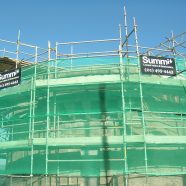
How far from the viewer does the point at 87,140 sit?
544 inches

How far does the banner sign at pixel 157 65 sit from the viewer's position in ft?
47.3

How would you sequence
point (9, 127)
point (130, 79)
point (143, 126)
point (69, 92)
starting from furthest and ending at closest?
point (9, 127) < point (69, 92) < point (130, 79) < point (143, 126)

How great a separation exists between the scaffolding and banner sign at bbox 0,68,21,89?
400 mm

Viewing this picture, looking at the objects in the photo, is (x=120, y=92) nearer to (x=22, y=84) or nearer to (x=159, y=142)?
(x=159, y=142)

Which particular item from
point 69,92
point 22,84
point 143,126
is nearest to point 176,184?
point 143,126

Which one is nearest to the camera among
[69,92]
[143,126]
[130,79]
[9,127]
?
[143,126]

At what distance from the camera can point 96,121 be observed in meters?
14.9

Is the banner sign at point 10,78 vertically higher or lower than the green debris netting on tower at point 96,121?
higher

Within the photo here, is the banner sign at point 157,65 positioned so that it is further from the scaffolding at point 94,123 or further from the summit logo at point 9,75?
the summit logo at point 9,75

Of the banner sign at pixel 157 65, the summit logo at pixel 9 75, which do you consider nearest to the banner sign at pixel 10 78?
the summit logo at pixel 9 75

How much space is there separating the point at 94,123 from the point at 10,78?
451 centimetres

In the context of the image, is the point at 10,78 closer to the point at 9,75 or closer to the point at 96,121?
the point at 9,75

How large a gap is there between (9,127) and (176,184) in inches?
317

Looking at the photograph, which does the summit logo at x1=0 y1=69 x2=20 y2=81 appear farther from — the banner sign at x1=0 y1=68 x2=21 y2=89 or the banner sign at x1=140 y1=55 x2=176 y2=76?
the banner sign at x1=140 y1=55 x2=176 y2=76
